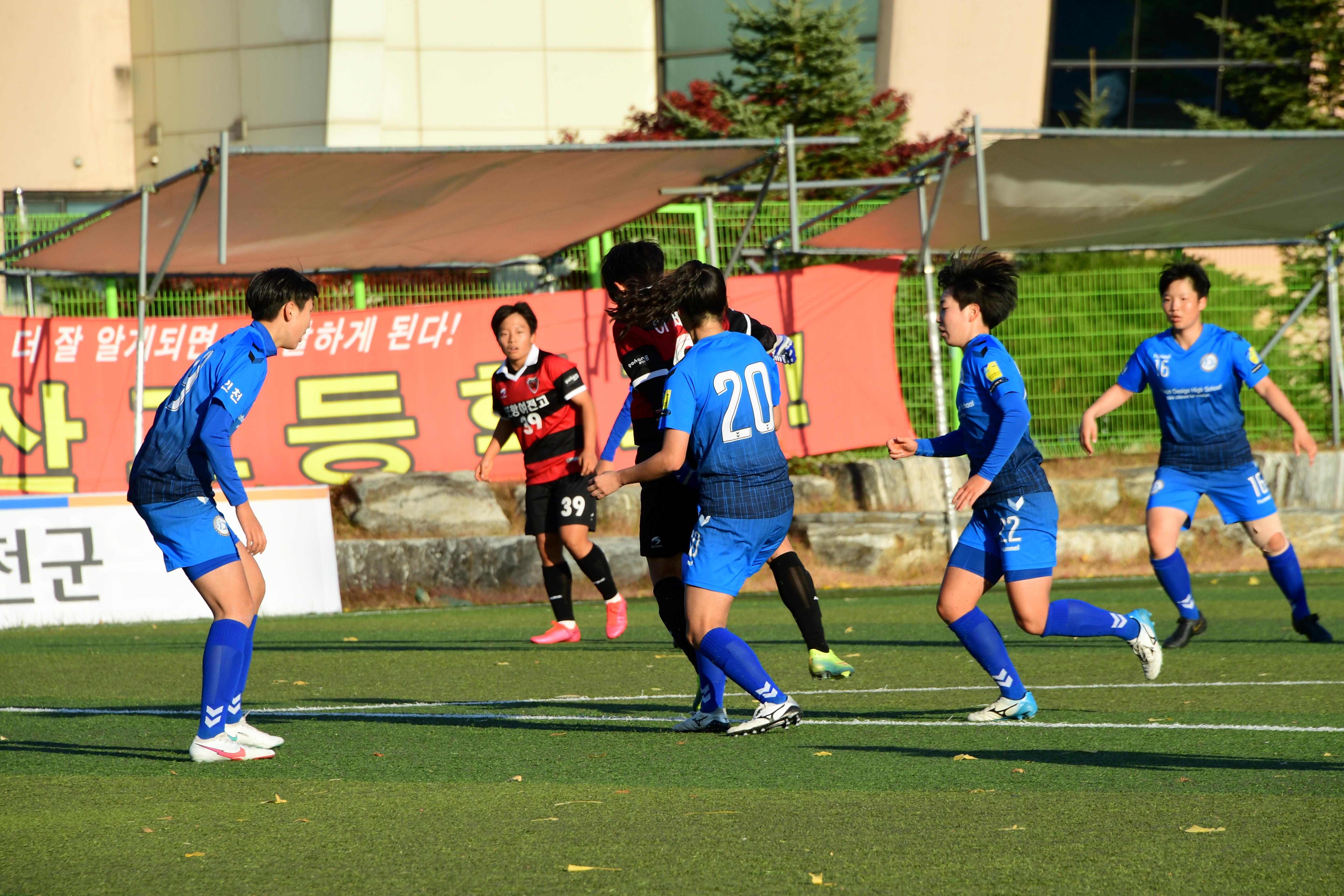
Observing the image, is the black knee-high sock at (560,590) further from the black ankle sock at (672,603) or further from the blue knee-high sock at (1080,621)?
the blue knee-high sock at (1080,621)

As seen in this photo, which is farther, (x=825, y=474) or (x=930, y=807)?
(x=825, y=474)

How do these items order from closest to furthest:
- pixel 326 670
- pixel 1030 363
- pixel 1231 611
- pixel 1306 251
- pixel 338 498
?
pixel 326 670
pixel 1231 611
pixel 338 498
pixel 1030 363
pixel 1306 251

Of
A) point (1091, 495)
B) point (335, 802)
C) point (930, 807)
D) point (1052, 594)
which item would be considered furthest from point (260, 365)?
point (1091, 495)

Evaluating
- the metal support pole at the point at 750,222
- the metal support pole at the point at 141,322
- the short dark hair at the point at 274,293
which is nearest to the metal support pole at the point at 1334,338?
the metal support pole at the point at 750,222

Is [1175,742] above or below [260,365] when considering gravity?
below

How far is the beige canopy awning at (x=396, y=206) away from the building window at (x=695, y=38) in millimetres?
9953

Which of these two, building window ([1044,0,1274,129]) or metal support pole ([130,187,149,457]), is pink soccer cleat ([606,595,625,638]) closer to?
metal support pole ([130,187,149,457])

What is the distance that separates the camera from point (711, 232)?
13.0 metres

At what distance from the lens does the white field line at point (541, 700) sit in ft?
20.1

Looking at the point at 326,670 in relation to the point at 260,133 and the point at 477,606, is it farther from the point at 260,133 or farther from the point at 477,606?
the point at 260,133

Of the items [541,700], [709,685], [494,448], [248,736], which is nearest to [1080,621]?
[709,685]

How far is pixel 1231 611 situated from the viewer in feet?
31.2

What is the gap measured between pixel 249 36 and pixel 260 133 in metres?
1.47

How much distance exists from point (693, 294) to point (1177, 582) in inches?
156
